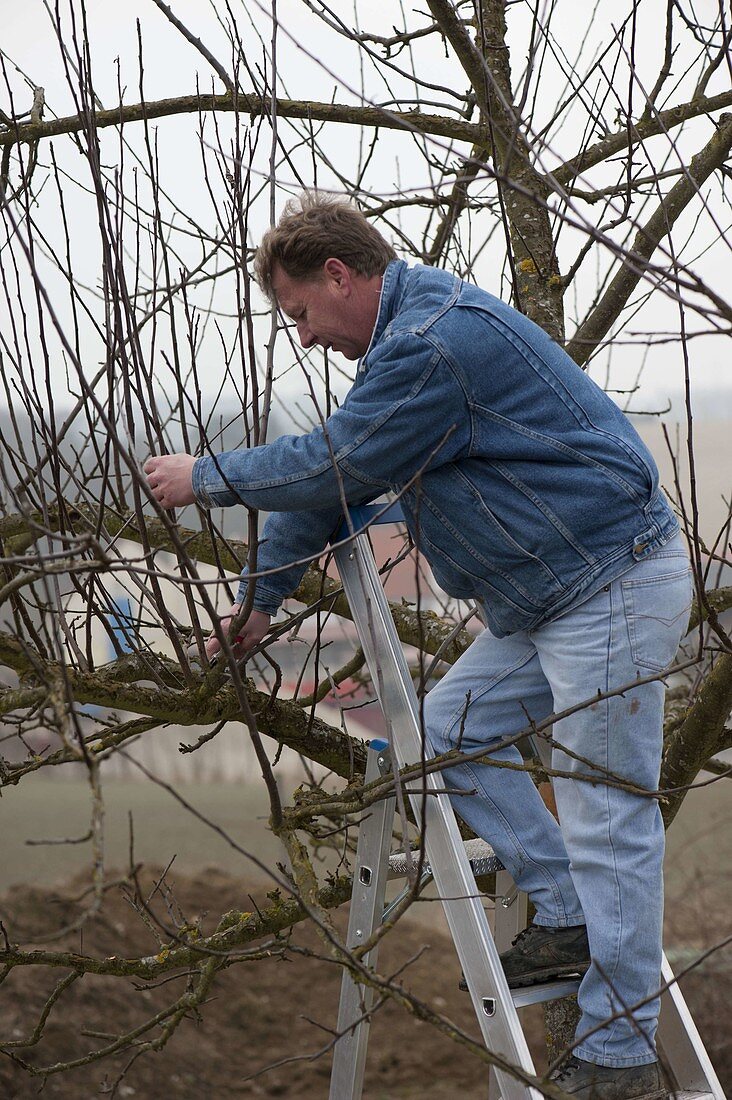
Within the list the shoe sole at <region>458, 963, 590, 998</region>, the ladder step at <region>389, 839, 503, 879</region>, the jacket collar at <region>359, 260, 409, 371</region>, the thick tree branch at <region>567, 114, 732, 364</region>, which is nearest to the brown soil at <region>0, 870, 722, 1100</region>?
the ladder step at <region>389, 839, 503, 879</region>

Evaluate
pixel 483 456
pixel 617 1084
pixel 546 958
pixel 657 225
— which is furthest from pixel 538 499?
pixel 657 225

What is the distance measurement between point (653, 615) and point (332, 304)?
0.68 m

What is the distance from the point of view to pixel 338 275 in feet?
5.35

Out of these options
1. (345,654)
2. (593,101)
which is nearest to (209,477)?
(593,101)

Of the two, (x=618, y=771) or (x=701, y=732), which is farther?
(x=701, y=732)

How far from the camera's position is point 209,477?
1562 mm

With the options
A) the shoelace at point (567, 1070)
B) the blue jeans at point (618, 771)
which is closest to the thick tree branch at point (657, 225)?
the blue jeans at point (618, 771)

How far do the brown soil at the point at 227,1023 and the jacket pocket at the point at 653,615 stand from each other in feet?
13.7

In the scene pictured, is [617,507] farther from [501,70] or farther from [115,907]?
[115,907]

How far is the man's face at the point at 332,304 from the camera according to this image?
164 centimetres

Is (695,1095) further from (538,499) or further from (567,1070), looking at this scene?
(538,499)

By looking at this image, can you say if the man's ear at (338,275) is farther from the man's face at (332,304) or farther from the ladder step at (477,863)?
the ladder step at (477,863)

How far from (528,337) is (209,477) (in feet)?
1.67

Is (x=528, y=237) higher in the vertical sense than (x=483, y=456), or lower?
higher
